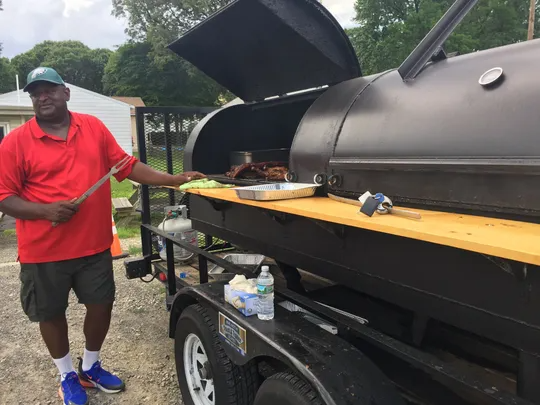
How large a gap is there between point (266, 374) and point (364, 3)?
32157 millimetres

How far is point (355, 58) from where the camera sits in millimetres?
2645

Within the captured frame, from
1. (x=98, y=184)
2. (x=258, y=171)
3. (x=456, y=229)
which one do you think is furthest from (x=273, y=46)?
(x=456, y=229)

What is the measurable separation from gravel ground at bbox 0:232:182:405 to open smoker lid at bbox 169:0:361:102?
239 cm

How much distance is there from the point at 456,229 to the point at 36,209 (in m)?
Result: 2.35

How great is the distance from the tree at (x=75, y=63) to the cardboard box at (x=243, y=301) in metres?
76.7

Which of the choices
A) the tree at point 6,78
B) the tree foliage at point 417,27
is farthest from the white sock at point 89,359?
the tree at point 6,78

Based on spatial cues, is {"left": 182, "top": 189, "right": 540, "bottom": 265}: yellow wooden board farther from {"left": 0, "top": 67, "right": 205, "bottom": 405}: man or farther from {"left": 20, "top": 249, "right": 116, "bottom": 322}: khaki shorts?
{"left": 20, "top": 249, "right": 116, "bottom": 322}: khaki shorts

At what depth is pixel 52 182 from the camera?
2.70m

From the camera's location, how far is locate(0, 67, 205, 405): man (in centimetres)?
263

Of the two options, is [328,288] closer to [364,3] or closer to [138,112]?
[138,112]

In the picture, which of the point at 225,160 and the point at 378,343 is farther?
the point at 225,160

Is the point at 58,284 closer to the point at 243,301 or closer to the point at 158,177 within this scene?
the point at 158,177

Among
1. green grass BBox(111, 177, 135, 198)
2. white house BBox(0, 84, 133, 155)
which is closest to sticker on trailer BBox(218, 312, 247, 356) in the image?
green grass BBox(111, 177, 135, 198)

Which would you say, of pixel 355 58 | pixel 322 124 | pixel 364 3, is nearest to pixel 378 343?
pixel 322 124
